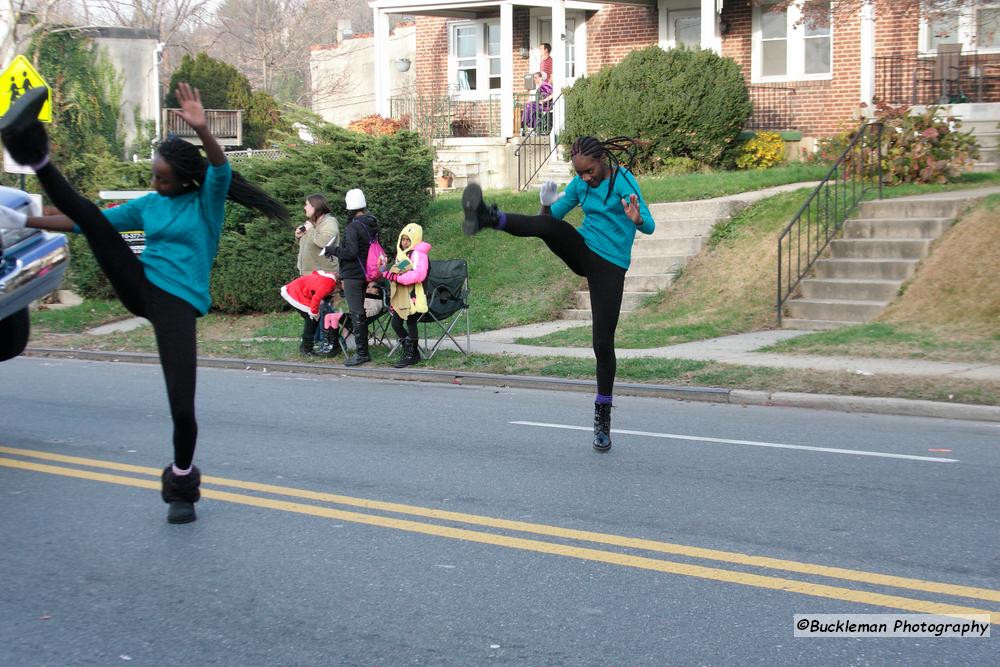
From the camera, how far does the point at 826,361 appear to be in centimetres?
A: 1133

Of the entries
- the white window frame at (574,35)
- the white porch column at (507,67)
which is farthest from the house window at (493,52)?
the white porch column at (507,67)

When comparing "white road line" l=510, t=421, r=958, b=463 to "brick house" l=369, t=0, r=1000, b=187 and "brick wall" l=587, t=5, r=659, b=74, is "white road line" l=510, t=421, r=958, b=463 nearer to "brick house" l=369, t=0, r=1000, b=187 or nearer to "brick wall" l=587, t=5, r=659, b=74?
"brick house" l=369, t=0, r=1000, b=187

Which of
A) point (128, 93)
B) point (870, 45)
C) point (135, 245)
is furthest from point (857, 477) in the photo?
point (128, 93)

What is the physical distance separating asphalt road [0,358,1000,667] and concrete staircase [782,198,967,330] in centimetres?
445

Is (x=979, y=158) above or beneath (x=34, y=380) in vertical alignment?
above

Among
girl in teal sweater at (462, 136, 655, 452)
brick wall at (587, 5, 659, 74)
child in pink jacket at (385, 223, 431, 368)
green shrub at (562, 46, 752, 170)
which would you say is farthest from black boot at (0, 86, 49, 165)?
brick wall at (587, 5, 659, 74)

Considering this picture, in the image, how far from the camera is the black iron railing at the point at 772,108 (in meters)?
22.8

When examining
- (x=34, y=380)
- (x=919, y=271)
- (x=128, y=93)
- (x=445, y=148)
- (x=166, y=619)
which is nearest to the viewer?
(x=166, y=619)

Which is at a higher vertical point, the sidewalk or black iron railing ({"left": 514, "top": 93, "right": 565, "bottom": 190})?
black iron railing ({"left": 514, "top": 93, "right": 565, "bottom": 190})

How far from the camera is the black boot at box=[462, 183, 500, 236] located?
23.6 feet

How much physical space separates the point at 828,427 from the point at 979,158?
10.5 metres

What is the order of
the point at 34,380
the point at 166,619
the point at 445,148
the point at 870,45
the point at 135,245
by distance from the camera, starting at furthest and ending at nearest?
the point at 445,148
the point at 870,45
the point at 135,245
the point at 34,380
the point at 166,619

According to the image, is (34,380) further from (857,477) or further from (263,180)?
(857,477)

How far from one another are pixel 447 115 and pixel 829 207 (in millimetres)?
12520
